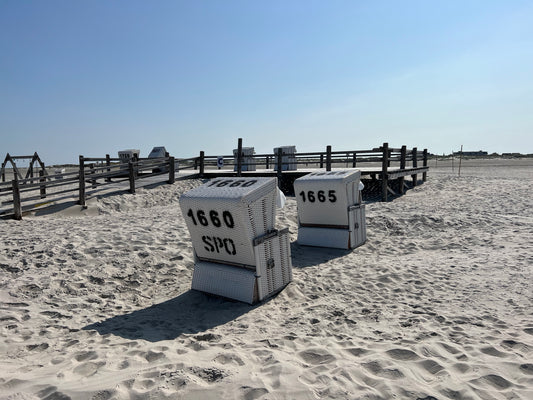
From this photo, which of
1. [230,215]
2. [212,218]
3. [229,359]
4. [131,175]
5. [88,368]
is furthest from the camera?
[131,175]

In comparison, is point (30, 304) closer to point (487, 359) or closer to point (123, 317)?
point (123, 317)

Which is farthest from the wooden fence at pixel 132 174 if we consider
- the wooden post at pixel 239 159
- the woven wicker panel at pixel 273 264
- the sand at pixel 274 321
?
the woven wicker panel at pixel 273 264

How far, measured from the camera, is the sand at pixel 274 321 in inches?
106

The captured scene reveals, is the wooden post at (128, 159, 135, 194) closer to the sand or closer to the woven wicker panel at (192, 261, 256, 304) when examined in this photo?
the sand

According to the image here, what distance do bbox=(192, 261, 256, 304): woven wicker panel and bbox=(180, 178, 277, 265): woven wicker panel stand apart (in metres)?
0.12

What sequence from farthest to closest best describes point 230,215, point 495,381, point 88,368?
point 230,215 → point 88,368 → point 495,381

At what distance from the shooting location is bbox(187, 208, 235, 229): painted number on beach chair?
463 centimetres

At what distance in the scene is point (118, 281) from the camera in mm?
5422

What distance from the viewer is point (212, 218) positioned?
15.7 ft

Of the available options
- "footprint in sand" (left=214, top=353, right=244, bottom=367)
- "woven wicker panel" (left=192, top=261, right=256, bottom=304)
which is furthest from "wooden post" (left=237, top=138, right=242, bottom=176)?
"footprint in sand" (left=214, top=353, right=244, bottom=367)

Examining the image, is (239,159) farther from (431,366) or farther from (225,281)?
(431,366)

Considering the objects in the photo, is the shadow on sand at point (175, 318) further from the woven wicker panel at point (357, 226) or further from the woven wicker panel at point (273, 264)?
the woven wicker panel at point (357, 226)

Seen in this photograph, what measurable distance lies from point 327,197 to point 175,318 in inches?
161

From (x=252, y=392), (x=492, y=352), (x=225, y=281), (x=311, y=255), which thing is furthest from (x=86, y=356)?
(x=311, y=255)
